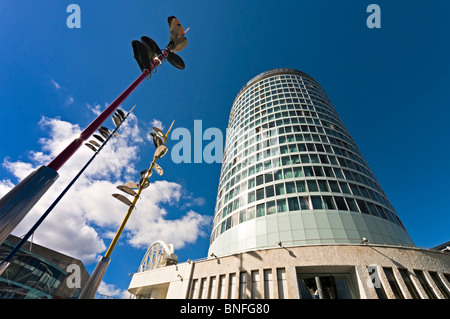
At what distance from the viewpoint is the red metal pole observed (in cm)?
464

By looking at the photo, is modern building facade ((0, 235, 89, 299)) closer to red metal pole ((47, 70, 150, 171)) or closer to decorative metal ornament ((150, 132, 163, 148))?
decorative metal ornament ((150, 132, 163, 148))

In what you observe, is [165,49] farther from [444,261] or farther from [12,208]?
[444,261]

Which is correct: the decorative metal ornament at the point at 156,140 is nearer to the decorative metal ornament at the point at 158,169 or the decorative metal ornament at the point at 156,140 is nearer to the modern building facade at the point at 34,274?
the decorative metal ornament at the point at 158,169

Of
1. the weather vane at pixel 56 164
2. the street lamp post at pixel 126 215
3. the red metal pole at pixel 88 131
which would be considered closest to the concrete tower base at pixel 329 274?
the street lamp post at pixel 126 215

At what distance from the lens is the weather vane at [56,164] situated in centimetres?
325

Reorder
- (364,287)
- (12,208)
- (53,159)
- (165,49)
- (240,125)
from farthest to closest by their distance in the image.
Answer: (240,125) < (364,287) < (165,49) < (53,159) < (12,208)

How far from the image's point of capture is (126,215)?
6590 mm

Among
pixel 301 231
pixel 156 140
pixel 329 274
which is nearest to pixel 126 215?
pixel 156 140

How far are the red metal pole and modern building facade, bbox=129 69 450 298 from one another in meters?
18.9

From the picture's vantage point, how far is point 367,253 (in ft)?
57.2

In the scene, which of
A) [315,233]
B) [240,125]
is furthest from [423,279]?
[240,125]

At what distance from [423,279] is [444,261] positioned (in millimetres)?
3265

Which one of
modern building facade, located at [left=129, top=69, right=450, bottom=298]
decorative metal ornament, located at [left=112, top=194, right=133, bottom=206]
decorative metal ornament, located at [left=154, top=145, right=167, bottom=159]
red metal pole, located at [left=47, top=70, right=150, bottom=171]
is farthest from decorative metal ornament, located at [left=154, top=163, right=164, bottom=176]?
modern building facade, located at [left=129, top=69, right=450, bottom=298]

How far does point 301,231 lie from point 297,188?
6431 millimetres
